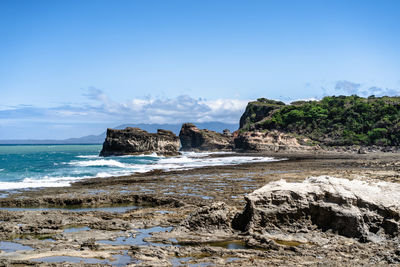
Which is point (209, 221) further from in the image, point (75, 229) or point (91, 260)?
point (75, 229)

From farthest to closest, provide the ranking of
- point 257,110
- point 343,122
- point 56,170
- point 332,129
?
point 257,110 < point 343,122 < point 332,129 < point 56,170

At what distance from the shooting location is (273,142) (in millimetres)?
97062

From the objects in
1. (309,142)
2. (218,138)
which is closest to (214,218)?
(309,142)

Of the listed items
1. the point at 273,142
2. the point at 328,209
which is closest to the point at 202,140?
the point at 273,142

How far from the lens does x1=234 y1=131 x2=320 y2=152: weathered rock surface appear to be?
306 ft

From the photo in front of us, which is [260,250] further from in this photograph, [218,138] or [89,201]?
[218,138]

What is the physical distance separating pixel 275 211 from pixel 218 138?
112 m

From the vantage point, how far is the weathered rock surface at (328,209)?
10383 millimetres

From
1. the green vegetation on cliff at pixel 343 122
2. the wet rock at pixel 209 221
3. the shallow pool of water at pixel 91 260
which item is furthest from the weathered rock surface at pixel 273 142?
the shallow pool of water at pixel 91 260

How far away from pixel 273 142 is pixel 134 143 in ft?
120

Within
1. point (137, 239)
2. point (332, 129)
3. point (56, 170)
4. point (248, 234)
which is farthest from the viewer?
point (332, 129)

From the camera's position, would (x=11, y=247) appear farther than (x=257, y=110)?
No

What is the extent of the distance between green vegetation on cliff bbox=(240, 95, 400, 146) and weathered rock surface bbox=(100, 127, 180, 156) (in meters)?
36.7

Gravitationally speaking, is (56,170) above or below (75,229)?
below
